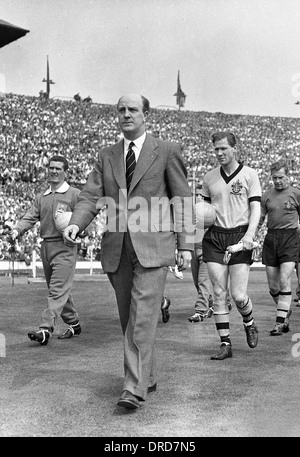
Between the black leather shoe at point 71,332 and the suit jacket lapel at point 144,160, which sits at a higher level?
the suit jacket lapel at point 144,160

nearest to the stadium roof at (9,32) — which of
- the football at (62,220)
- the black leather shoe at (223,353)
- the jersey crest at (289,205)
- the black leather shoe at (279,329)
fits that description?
the football at (62,220)

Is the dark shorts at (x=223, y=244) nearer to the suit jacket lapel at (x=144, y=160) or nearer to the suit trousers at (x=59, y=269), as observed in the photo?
the suit trousers at (x=59, y=269)

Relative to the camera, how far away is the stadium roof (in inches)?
376

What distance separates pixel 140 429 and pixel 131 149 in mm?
2029

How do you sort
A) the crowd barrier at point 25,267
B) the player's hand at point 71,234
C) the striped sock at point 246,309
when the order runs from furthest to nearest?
the crowd barrier at point 25,267 → the striped sock at point 246,309 → the player's hand at point 71,234

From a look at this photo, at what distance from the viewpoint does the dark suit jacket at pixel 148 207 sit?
5.70 meters

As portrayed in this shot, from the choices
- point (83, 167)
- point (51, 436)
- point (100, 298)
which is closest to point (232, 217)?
point (51, 436)

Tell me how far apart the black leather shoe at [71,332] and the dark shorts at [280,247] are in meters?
2.40

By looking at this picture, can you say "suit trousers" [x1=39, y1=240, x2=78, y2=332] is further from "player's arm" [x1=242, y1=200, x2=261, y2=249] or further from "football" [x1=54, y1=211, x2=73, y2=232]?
"player's arm" [x1=242, y1=200, x2=261, y2=249]

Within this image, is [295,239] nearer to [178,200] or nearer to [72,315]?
[72,315]

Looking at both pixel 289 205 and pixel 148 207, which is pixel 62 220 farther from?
pixel 148 207

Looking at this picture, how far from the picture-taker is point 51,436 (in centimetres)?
471

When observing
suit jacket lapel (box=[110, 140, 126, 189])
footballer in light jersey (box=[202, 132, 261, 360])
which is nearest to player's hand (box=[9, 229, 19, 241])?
footballer in light jersey (box=[202, 132, 261, 360])

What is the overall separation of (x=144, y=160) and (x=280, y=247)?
4.33 m
